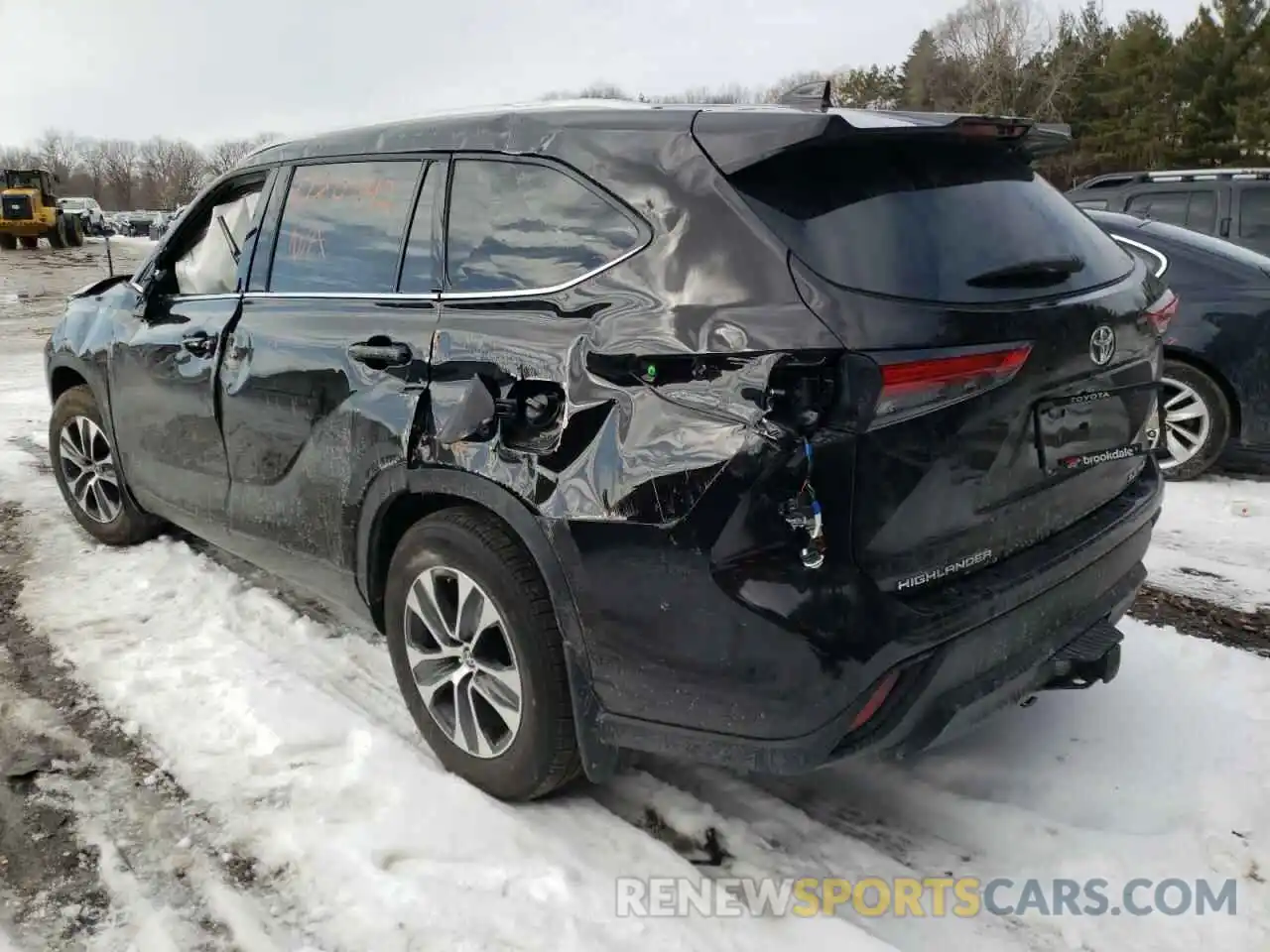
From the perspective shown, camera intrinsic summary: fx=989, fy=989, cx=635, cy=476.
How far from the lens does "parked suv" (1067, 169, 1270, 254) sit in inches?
333

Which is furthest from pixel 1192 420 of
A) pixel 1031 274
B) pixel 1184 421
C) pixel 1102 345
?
pixel 1031 274

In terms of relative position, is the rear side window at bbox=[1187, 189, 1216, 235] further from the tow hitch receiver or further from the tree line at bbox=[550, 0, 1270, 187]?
the tree line at bbox=[550, 0, 1270, 187]

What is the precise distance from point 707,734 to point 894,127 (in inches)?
59.3

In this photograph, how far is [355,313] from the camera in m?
3.12

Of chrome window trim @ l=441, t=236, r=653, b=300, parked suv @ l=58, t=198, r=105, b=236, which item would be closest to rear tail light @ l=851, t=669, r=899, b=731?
chrome window trim @ l=441, t=236, r=653, b=300

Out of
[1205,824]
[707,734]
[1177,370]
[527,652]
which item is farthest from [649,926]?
[1177,370]

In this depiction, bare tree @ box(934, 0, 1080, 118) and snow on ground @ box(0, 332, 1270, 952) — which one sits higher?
bare tree @ box(934, 0, 1080, 118)

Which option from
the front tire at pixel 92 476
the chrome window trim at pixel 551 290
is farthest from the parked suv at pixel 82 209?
the chrome window trim at pixel 551 290

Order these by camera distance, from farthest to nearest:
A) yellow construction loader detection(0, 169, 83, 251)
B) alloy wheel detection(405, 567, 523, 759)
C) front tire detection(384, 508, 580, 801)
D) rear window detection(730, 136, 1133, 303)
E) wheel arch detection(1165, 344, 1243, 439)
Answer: yellow construction loader detection(0, 169, 83, 251) < wheel arch detection(1165, 344, 1243, 439) < alloy wheel detection(405, 567, 523, 759) < front tire detection(384, 508, 580, 801) < rear window detection(730, 136, 1133, 303)

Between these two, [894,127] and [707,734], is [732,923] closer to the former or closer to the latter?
[707,734]

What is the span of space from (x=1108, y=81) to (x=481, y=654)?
5323cm

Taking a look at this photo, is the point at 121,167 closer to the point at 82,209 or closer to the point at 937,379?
the point at 82,209

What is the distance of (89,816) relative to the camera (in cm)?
Result: 284

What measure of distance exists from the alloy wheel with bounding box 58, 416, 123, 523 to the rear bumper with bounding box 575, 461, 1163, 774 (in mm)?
3399
